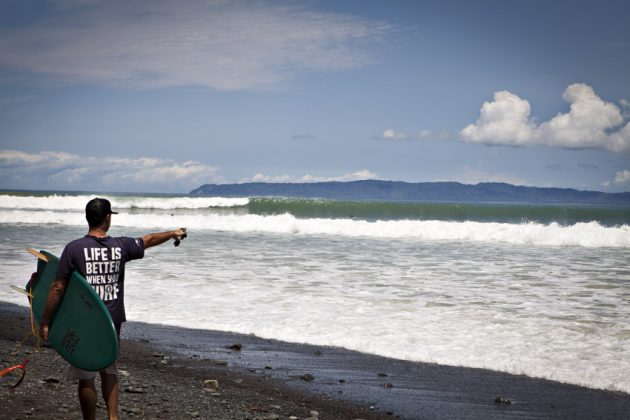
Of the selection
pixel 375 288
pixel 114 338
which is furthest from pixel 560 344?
pixel 114 338

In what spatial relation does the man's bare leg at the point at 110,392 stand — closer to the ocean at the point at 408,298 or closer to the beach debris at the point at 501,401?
the beach debris at the point at 501,401

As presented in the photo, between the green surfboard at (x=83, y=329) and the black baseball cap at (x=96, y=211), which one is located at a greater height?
the black baseball cap at (x=96, y=211)

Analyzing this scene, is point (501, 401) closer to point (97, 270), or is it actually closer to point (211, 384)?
point (211, 384)

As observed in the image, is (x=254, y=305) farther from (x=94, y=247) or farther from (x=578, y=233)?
(x=578, y=233)

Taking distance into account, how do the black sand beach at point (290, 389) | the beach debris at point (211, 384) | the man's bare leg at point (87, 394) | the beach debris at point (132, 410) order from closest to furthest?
the man's bare leg at point (87, 394) → the beach debris at point (132, 410) → the black sand beach at point (290, 389) → the beach debris at point (211, 384)

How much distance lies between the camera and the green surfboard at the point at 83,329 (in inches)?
157

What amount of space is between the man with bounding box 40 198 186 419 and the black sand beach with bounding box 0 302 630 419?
897 millimetres

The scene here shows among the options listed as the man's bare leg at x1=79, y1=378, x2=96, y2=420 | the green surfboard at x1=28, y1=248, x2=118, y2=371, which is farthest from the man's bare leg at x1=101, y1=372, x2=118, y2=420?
the green surfboard at x1=28, y1=248, x2=118, y2=371

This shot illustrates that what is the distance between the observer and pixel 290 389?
5.92 meters

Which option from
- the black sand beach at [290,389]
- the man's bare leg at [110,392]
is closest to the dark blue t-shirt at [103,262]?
the man's bare leg at [110,392]

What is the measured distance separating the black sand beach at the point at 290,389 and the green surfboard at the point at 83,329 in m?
1.15

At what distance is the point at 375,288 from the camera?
12.1 m

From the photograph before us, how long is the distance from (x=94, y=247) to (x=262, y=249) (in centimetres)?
1634

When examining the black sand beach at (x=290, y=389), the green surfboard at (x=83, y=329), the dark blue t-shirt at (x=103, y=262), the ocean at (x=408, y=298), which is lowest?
the black sand beach at (x=290, y=389)
